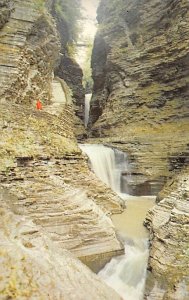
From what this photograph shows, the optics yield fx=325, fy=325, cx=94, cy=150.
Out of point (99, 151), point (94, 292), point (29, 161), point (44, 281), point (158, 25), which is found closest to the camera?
point (44, 281)

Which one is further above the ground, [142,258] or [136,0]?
[136,0]

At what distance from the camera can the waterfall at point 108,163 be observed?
61.9ft

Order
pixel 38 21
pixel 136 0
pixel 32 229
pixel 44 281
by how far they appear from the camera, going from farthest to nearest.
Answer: pixel 136 0 → pixel 38 21 → pixel 32 229 → pixel 44 281

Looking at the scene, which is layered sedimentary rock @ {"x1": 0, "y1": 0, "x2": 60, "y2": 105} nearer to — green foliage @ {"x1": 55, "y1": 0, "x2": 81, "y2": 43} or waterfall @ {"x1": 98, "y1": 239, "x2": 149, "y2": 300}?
waterfall @ {"x1": 98, "y1": 239, "x2": 149, "y2": 300}

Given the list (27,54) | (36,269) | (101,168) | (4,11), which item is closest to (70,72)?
(4,11)

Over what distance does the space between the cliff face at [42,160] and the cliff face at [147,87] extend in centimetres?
642

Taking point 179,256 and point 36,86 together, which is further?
point 36,86

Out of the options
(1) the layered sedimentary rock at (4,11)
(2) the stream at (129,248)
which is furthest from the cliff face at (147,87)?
(1) the layered sedimentary rock at (4,11)

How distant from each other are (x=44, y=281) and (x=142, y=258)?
415cm

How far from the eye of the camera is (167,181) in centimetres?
1942

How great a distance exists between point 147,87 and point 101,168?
444 inches

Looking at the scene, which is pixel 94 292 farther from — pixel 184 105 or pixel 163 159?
pixel 184 105

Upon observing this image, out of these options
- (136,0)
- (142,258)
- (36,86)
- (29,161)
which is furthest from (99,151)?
(136,0)

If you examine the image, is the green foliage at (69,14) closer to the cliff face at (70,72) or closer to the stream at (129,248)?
the cliff face at (70,72)
